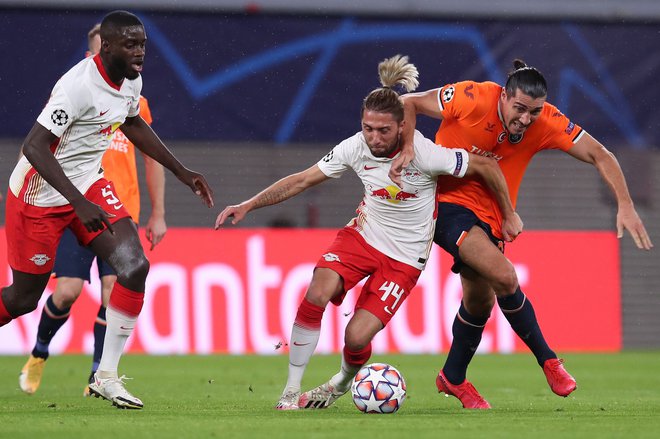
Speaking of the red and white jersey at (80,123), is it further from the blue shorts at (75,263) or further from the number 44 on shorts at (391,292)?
the blue shorts at (75,263)

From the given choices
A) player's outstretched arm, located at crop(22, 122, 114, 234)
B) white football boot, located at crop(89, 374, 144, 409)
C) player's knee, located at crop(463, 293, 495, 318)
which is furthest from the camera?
player's knee, located at crop(463, 293, 495, 318)

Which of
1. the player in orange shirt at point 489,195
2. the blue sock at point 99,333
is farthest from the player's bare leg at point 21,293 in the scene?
the player in orange shirt at point 489,195

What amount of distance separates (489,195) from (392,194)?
72 centimetres

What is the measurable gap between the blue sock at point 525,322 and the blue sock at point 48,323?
322 cm

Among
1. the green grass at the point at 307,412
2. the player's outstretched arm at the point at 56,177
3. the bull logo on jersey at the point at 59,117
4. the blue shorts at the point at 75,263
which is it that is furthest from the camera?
the blue shorts at the point at 75,263

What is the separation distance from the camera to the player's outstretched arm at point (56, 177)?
6395 mm

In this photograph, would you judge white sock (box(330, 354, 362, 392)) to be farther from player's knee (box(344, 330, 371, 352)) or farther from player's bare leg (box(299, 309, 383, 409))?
player's knee (box(344, 330, 371, 352))

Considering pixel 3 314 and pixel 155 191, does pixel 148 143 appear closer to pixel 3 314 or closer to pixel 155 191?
pixel 3 314

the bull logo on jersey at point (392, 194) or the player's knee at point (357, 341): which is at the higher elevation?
the bull logo on jersey at point (392, 194)

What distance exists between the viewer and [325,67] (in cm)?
1338

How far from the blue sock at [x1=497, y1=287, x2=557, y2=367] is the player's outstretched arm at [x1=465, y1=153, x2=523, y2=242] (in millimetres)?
387

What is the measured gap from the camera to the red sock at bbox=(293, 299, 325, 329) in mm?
6957

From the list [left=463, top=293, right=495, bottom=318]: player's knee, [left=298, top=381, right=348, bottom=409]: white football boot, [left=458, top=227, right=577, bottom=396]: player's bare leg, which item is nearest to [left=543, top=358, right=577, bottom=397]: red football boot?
[left=458, top=227, right=577, bottom=396]: player's bare leg

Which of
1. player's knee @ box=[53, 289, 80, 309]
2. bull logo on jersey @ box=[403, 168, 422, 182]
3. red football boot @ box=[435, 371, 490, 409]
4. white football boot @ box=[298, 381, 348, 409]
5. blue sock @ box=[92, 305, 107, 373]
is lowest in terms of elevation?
blue sock @ box=[92, 305, 107, 373]
